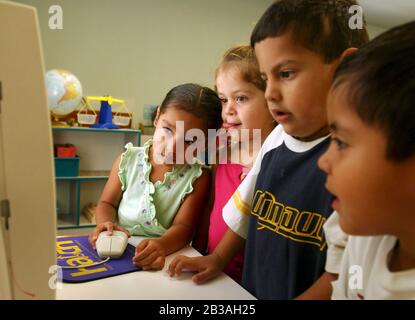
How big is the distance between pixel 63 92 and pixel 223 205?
2.15m

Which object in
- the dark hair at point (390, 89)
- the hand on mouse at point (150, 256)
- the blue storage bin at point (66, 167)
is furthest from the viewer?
the blue storage bin at point (66, 167)

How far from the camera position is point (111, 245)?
703 mm

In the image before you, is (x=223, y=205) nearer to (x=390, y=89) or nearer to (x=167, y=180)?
(x=167, y=180)

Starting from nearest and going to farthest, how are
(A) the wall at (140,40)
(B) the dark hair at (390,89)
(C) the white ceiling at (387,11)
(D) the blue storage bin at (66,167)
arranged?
1. (B) the dark hair at (390,89)
2. (D) the blue storage bin at (66,167)
3. (A) the wall at (140,40)
4. (C) the white ceiling at (387,11)

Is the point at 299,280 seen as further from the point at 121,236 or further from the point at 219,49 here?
the point at 219,49

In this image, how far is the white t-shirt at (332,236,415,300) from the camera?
41cm

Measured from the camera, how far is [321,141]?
610 mm

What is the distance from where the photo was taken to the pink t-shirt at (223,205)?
854 millimetres

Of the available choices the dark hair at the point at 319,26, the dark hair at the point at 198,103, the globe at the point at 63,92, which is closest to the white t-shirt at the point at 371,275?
the dark hair at the point at 319,26

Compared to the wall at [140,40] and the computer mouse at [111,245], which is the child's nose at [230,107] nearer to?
the computer mouse at [111,245]

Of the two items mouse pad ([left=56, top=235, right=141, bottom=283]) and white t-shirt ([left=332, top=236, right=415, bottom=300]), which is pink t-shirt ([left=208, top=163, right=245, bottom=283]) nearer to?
mouse pad ([left=56, top=235, right=141, bottom=283])

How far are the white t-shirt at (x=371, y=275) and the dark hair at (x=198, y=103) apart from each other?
58 cm
